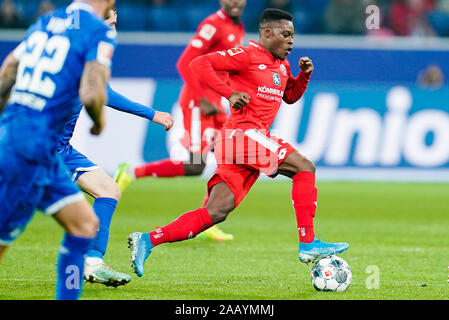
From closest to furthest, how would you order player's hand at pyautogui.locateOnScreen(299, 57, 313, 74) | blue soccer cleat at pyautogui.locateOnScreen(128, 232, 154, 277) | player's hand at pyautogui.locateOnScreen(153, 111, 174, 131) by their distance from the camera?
1. player's hand at pyautogui.locateOnScreen(153, 111, 174, 131)
2. blue soccer cleat at pyautogui.locateOnScreen(128, 232, 154, 277)
3. player's hand at pyautogui.locateOnScreen(299, 57, 313, 74)

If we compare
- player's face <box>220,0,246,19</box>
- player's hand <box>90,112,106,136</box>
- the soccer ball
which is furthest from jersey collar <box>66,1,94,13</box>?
player's face <box>220,0,246,19</box>

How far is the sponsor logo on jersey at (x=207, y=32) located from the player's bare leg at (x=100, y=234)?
3.29 metres

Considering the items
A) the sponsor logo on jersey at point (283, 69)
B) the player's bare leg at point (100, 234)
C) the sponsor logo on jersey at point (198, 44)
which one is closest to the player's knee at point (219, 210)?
the player's bare leg at point (100, 234)

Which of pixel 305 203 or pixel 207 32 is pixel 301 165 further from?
pixel 207 32

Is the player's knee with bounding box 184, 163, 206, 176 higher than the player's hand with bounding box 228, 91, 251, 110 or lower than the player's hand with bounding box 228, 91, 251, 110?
lower

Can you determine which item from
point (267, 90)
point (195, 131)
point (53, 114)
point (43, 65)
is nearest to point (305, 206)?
point (267, 90)

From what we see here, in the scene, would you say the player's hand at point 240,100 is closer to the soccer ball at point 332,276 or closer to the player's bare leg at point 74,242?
the soccer ball at point 332,276

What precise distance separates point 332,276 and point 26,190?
232cm

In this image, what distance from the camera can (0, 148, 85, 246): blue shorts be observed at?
405 cm

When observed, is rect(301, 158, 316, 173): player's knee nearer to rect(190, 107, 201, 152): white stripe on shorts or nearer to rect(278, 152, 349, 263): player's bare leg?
rect(278, 152, 349, 263): player's bare leg

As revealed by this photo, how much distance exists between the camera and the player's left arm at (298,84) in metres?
6.43

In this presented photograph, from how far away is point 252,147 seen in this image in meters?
6.06

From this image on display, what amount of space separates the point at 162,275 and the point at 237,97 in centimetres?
149

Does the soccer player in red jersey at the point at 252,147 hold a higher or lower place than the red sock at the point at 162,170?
higher
